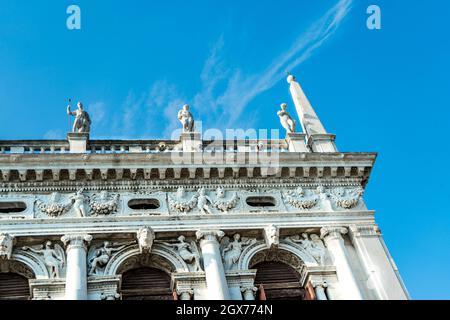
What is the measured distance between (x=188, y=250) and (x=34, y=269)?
3.92 m

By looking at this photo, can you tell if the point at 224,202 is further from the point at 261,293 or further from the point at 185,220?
the point at 261,293

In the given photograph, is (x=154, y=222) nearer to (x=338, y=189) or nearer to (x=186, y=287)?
(x=186, y=287)

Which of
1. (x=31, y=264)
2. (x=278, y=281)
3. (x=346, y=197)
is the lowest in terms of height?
(x=278, y=281)

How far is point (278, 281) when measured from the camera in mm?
18469

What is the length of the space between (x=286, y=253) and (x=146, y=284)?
12.7ft

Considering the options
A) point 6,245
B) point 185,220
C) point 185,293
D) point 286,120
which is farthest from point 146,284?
point 286,120

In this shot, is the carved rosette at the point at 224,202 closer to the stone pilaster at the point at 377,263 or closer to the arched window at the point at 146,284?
the arched window at the point at 146,284

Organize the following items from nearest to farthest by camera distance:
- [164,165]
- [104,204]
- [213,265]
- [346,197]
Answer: [213,265]
[104,204]
[164,165]
[346,197]

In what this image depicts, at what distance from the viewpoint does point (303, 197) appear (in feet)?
65.4

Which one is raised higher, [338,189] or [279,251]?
[338,189]

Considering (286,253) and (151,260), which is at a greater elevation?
(151,260)
